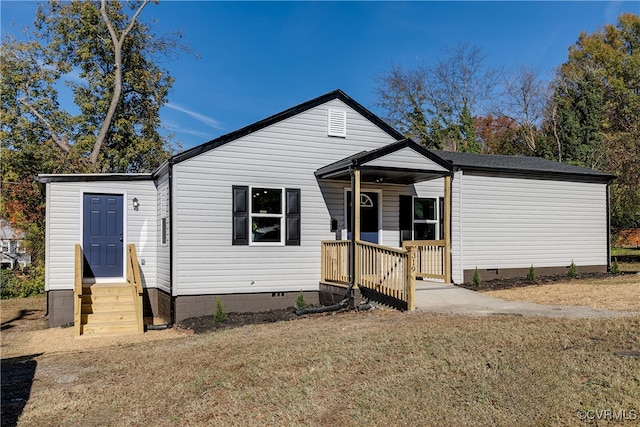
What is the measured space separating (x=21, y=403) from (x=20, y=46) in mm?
20090

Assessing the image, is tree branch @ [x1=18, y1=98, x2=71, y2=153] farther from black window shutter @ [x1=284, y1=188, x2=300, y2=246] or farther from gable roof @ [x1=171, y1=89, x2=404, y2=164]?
black window shutter @ [x1=284, y1=188, x2=300, y2=246]

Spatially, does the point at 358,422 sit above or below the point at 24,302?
above

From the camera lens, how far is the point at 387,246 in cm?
1052

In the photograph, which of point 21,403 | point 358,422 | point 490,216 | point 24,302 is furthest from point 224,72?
point 358,422

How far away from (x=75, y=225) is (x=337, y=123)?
658 cm

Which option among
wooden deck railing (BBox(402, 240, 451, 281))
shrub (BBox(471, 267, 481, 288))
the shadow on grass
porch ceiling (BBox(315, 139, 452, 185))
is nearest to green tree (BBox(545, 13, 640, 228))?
shrub (BBox(471, 267, 481, 288))

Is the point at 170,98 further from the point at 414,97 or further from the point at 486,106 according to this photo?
the point at 486,106

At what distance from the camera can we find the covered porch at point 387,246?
8.64m

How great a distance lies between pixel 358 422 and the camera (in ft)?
12.7

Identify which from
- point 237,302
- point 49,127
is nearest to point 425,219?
point 237,302

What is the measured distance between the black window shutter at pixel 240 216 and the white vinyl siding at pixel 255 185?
0.11 meters

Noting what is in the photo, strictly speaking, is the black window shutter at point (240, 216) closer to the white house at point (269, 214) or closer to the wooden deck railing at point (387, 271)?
the white house at point (269, 214)

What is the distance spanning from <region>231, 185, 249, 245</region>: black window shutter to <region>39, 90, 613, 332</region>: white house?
31 millimetres

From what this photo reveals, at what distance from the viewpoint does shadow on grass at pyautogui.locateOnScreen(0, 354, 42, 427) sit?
4.67 m
